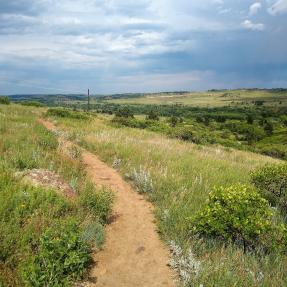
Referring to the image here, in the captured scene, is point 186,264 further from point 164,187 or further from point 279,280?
point 164,187

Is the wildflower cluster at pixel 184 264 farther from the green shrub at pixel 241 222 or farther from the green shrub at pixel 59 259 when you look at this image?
the green shrub at pixel 59 259

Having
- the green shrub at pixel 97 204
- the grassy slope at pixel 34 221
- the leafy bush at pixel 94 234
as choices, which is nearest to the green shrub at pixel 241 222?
the leafy bush at pixel 94 234

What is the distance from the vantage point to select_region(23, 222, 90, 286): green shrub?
5363mm

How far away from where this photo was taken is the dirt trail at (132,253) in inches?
236

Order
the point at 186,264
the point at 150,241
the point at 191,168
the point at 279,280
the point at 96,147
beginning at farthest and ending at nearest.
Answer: the point at 96,147 → the point at 191,168 → the point at 150,241 → the point at 186,264 → the point at 279,280

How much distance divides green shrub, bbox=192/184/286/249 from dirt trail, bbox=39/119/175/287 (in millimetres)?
939

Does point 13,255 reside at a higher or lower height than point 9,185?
lower

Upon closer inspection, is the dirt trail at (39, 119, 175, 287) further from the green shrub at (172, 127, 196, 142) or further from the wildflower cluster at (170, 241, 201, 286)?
the green shrub at (172, 127, 196, 142)

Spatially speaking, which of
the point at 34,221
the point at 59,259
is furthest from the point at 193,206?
the point at 59,259

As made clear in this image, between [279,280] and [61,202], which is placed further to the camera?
[61,202]

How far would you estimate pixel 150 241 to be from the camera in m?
7.28

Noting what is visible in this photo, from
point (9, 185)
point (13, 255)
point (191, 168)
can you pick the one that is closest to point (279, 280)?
point (13, 255)

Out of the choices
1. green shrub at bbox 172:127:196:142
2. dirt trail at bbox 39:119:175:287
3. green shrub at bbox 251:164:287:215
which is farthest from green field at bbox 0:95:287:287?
green shrub at bbox 172:127:196:142

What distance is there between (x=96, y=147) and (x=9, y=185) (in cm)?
810
